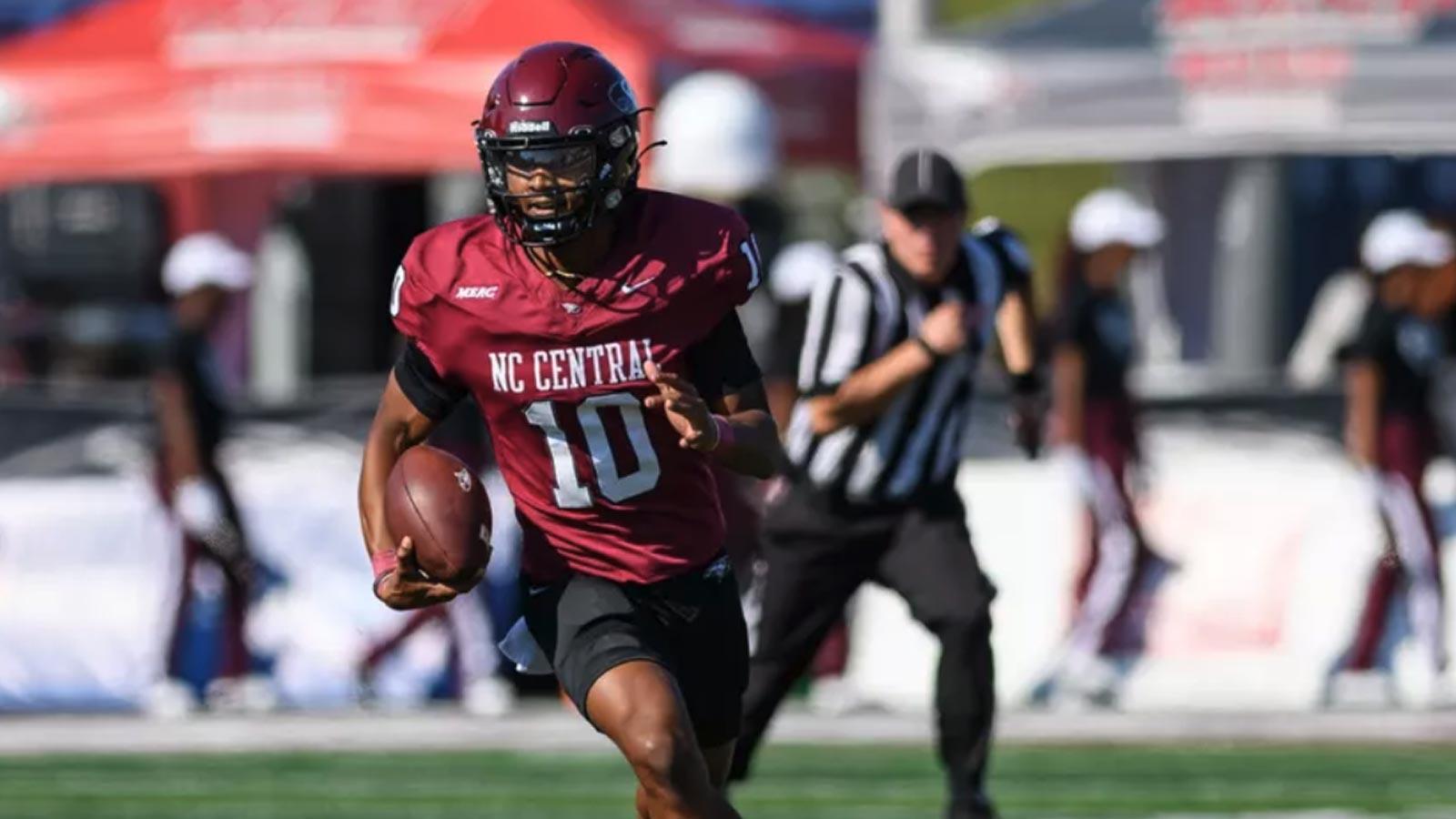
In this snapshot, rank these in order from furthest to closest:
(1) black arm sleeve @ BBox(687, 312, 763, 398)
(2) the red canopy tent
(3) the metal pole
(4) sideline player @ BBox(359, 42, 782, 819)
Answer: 1. (2) the red canopy tent
2. (3) the metal pole
3. (1) black arm sleeve @ BBox(687, 312, 763, 398)
4. (4) sideline player @ BBox(359, 42, 782, 819)

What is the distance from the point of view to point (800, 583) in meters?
8.70

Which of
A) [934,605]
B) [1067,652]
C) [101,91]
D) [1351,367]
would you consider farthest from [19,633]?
[934,605]

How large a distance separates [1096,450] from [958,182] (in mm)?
4731

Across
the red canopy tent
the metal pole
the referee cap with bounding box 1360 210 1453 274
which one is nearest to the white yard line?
the referee cap with bounding box 1360 210 1453 274

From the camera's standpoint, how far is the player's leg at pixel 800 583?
860 cm

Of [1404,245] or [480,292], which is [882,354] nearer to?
[480,292]

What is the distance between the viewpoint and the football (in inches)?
249

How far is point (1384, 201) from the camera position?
15.3m

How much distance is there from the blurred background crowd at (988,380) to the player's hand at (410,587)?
22.1 feet

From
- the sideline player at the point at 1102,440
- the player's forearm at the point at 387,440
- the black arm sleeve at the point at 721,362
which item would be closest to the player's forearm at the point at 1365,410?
the sideline player at the point at 1102,440

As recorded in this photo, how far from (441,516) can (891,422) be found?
2.66 m

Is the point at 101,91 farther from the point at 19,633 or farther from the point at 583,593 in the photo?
the point at 583,593

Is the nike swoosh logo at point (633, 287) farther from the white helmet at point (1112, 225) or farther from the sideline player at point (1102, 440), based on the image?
the white helmet at point (1112, 225)

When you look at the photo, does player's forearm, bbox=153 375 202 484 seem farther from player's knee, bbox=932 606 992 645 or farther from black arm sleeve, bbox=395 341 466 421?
black arm sleeve, bbox=395 341 466 421
